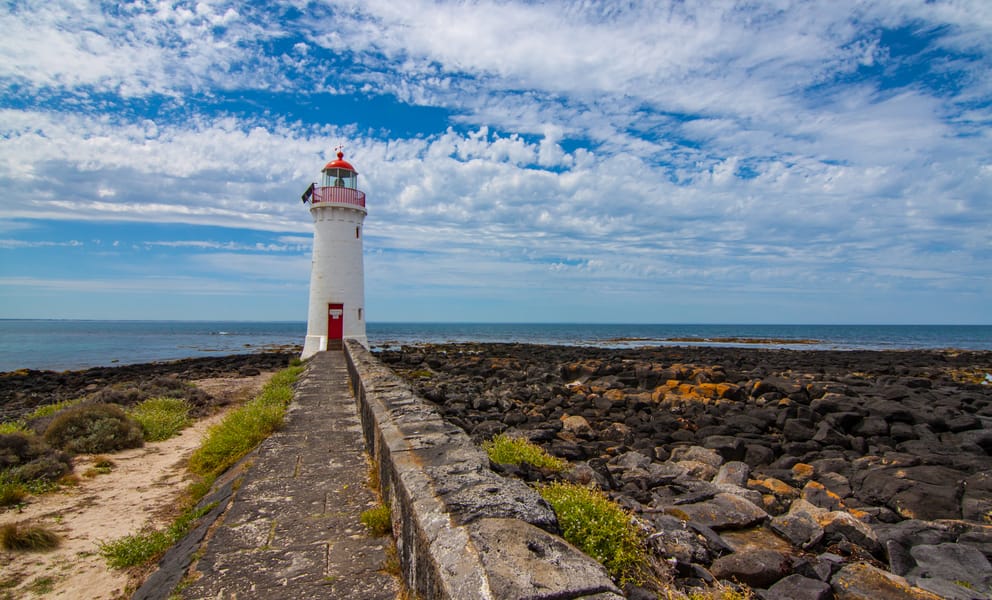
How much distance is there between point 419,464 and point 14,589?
3.48 m

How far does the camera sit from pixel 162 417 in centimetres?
1057

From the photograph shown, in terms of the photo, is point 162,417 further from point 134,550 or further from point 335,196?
point 335,196

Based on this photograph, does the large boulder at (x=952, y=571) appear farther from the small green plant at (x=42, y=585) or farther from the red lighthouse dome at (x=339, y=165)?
the red lighthouse dome at (x=339, y=165)

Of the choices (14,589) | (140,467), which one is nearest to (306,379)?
(140,467)

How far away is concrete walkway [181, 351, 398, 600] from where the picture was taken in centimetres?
316

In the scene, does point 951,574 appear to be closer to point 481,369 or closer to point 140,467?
point 140,467

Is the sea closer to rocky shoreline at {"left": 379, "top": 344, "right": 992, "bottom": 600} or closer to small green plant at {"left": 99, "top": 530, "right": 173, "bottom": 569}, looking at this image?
rocky shoreline at {"left": 379, "top": 344, "right": 992, "bottom": 600}

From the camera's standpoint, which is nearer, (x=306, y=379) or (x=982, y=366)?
(x=306, y=379)

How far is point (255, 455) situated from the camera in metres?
5.80

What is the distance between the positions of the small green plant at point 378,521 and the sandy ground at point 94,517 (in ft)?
5.96

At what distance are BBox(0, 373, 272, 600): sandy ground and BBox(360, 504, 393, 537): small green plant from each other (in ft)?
5.96

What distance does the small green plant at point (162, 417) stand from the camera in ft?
31.9

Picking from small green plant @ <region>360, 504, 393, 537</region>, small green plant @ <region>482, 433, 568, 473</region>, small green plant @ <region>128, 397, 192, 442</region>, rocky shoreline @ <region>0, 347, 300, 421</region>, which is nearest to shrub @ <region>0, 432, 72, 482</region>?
small green plant @ <region>128, 397, 192, 442</region>

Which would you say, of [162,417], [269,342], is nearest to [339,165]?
[162,417]
